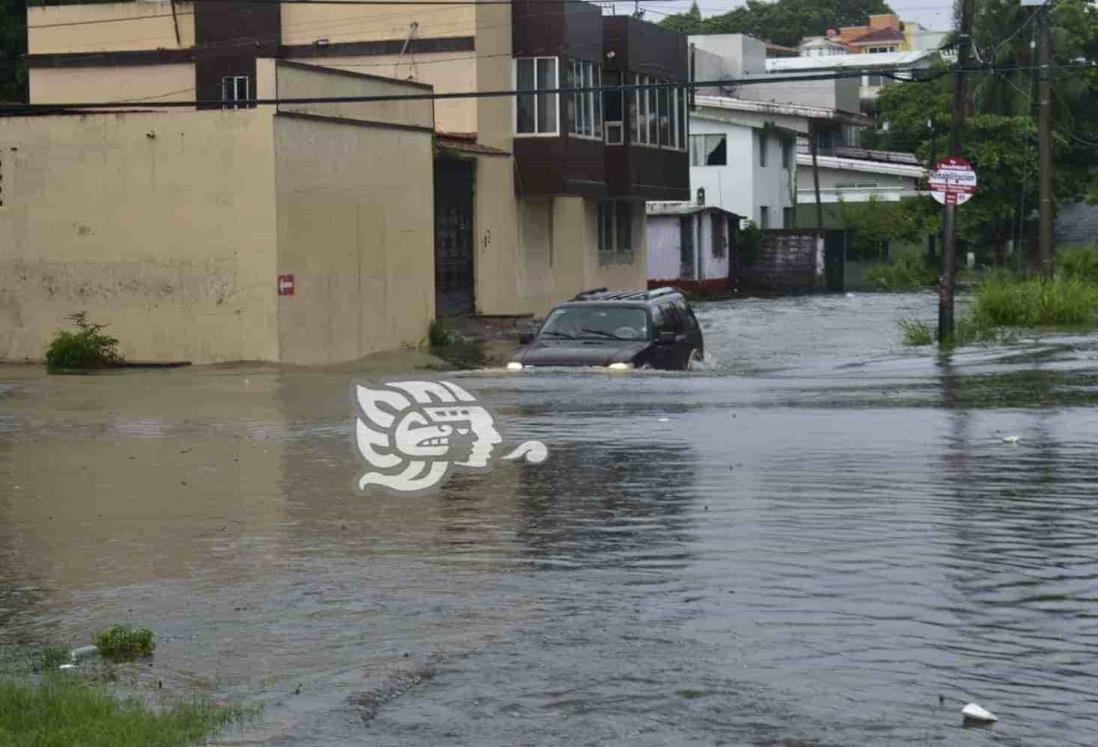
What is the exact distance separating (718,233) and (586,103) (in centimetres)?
2019

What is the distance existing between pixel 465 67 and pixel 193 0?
7.03m

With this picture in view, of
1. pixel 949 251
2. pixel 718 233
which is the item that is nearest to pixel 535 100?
pixel 949 251

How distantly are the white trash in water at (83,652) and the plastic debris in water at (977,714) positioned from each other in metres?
3.87

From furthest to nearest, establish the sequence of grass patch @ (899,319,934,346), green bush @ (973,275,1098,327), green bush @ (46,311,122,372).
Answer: green bush @ (973,275,1098,327)
grass patch @ (899,319,934,346)
green bush @ (46,311,122,372)

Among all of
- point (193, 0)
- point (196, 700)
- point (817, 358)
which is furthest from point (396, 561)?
point (193, 0)

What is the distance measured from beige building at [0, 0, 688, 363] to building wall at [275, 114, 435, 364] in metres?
0.05

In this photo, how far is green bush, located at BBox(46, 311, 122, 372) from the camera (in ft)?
93.6

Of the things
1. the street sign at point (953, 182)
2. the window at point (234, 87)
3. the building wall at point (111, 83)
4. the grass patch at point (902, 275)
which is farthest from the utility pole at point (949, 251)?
the grass patch at point (902, 275)

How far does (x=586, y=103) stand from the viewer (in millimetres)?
44000

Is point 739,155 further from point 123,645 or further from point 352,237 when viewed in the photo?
point 123,645

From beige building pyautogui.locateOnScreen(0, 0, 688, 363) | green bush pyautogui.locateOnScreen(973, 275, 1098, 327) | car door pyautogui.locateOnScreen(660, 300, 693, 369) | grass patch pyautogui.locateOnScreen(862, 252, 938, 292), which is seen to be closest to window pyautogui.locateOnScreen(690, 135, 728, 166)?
grass patch pyautogui.locateOnScreen(862, 252, 938, 292)

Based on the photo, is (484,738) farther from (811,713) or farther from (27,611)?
(27,611)

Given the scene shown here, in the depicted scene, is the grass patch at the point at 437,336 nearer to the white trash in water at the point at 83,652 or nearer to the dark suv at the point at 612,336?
the dark suv at the point at 612,336

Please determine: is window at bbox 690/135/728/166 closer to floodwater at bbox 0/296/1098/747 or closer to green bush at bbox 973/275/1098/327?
green bush at bbox 973/275/1098/327
